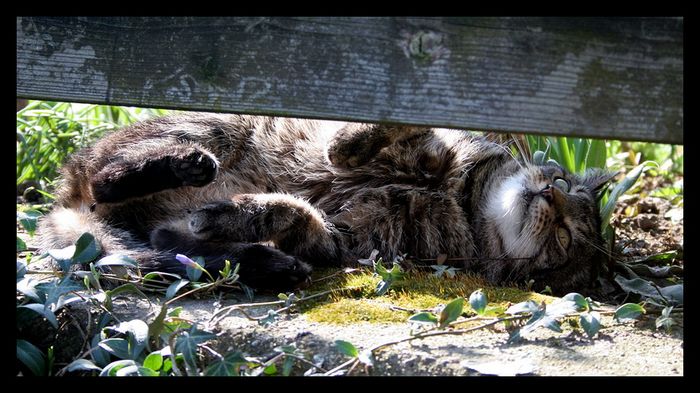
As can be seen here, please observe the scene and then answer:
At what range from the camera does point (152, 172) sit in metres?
2.89

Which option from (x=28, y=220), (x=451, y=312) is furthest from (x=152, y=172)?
(x=451, y=312)

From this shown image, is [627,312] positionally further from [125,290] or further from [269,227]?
[125,290]

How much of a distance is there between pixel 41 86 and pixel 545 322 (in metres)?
1.76

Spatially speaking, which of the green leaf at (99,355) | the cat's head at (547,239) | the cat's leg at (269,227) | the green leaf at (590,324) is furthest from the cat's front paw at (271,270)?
the green leaf at (590,324)

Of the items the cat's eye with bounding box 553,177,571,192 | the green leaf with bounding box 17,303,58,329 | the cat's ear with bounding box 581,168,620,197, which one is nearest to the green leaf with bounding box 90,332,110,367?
the green leaf with bounding box 17,303,58,329

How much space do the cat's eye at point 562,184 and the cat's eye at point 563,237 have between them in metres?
0.20

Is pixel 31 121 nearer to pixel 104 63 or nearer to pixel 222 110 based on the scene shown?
pixel 104 63

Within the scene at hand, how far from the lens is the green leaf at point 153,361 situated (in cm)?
205

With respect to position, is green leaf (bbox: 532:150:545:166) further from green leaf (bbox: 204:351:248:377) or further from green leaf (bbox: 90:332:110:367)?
green leaf (bbox: 90:332:110:367)

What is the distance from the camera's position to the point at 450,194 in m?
3.43

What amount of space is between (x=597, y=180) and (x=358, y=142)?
1281mm

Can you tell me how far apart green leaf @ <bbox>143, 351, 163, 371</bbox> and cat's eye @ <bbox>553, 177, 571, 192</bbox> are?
6.86 ft

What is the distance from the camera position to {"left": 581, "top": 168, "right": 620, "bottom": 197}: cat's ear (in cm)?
355

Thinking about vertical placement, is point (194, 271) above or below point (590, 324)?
above
